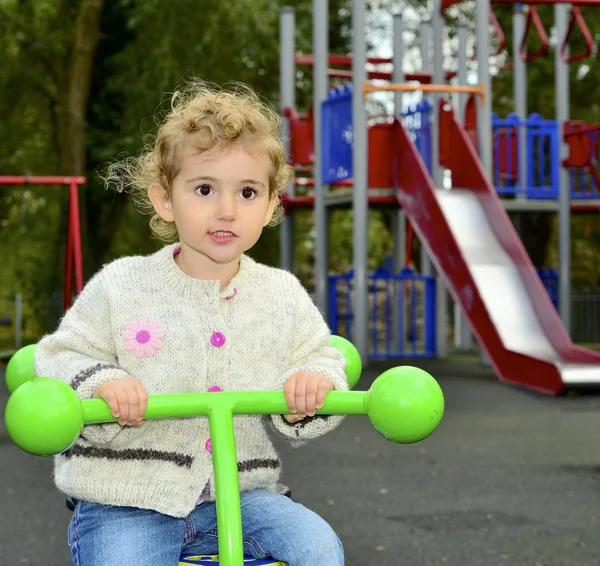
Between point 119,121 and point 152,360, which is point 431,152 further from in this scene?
point 152,360

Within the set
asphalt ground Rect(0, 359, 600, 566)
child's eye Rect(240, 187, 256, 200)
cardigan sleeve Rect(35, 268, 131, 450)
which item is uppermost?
child's eye Rect(240, 187, 256, 200)

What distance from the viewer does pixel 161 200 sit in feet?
7.55

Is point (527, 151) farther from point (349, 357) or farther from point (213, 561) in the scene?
point (213, 561)

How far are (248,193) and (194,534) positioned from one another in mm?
637

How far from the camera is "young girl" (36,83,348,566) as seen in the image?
6.94ft

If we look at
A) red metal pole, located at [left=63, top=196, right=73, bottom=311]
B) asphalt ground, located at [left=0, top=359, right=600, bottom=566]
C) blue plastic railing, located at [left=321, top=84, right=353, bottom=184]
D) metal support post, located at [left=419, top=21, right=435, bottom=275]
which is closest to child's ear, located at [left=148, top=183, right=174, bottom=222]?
asphalt ground, located at [left=0, top=359, right=600, bottom=566]

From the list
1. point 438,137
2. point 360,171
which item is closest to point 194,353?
point 360,171

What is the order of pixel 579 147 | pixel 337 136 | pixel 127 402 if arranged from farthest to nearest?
pixel 579 147, pixel 337 136, pixel 127 402

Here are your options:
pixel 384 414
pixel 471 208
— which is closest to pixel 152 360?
pixel 384 414

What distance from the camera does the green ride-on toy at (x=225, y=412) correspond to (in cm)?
179

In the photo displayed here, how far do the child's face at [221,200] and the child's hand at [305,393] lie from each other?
0.29 meters

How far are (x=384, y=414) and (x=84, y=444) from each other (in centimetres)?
63

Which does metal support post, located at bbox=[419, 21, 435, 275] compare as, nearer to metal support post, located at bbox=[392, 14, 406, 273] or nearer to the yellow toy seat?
metal support post, located at bbox=[392, 14, 406, 273]

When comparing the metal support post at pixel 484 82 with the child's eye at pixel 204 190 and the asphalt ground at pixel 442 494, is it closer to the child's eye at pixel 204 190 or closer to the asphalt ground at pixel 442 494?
the asphalt ground at pixel 442 494
